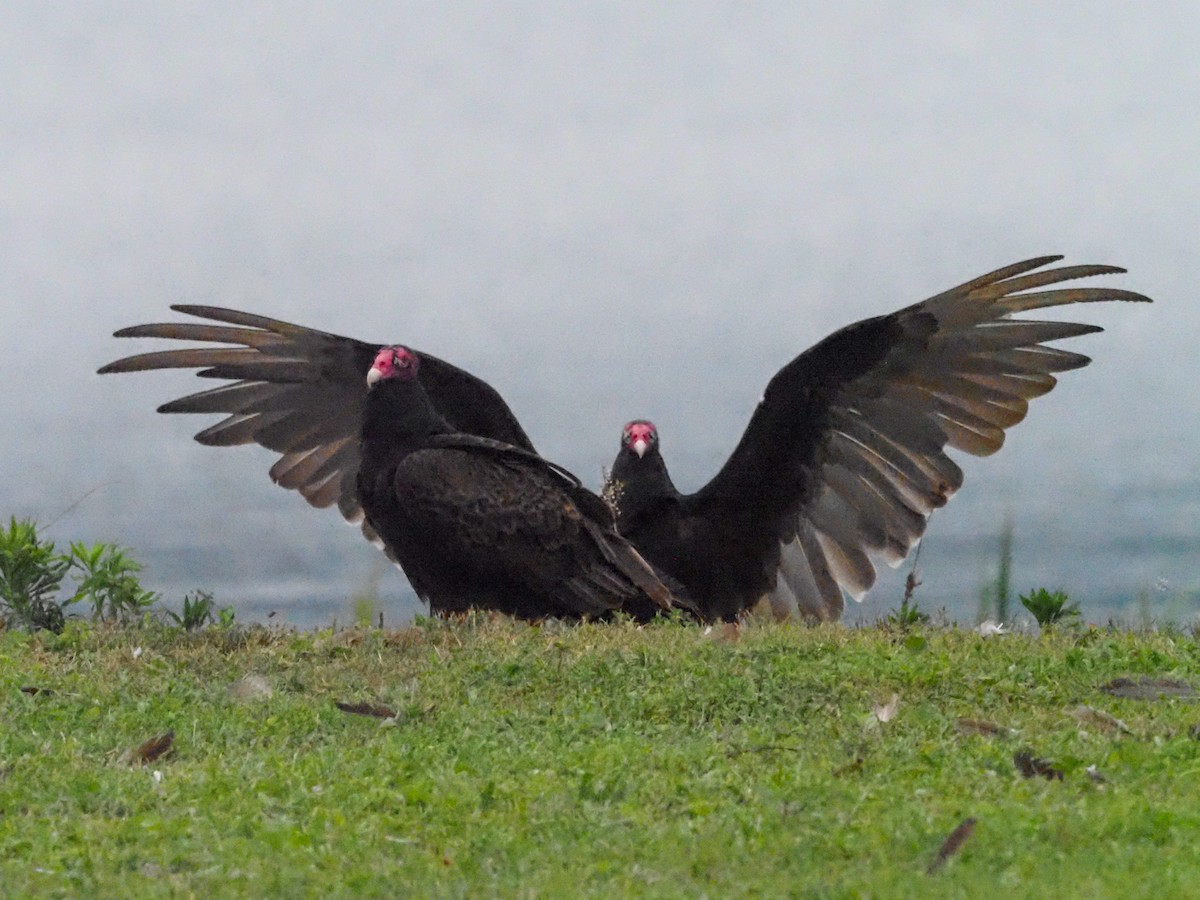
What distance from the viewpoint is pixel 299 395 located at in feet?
31.9

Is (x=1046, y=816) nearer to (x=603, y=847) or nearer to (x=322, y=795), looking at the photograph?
(x=603, y=847)

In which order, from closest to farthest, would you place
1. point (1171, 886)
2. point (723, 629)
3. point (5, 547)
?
1. point (1171, 886)
2. point (723, 629)
3. point (5, 547)

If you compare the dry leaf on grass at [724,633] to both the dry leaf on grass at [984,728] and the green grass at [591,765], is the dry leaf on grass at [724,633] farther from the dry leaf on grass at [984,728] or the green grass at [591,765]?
the dry leaf on grass at [984,728]

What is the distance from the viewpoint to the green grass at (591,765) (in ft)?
12.8

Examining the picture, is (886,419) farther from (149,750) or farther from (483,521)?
(149,750)

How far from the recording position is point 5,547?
8.58 meters

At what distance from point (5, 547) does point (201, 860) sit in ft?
16.4

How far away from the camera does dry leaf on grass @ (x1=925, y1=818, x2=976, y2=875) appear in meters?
3.81

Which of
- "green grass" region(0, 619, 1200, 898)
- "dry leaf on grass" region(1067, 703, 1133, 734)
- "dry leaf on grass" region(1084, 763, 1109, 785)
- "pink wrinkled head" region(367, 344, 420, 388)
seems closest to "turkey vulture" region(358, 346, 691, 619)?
"pink wrinkled head" region(367, 344, 420, 388)

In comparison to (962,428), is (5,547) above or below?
below

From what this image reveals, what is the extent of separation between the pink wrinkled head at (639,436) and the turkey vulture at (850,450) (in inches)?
0.5

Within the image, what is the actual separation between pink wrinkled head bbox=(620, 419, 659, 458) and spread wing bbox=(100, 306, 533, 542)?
59 centimetres

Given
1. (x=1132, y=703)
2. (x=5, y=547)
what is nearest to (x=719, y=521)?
(x=1132, y=703)

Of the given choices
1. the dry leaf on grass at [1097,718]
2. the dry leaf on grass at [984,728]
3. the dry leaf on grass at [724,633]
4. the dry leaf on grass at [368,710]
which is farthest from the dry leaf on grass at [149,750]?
the dry leaf on grass at [1097,718]
